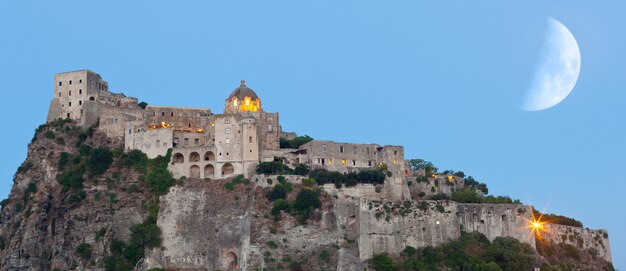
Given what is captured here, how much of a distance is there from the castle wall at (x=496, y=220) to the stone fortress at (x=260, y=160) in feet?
0.31

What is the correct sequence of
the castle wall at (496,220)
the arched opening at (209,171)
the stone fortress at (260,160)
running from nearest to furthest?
the stone fortress at (260,160)
the castle wall at (496,220)
the arched opening at (209,171)

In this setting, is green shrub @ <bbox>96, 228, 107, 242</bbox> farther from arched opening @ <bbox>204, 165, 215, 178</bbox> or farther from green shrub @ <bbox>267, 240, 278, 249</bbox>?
green shrub @ <bbox>267, 240, 278, 249</bbox>

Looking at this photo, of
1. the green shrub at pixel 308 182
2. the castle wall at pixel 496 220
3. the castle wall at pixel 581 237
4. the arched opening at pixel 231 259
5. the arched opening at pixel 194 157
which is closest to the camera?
the arched opening at pixel 231 259

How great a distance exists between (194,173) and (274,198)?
34.1ft

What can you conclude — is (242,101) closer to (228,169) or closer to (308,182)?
(228,169)

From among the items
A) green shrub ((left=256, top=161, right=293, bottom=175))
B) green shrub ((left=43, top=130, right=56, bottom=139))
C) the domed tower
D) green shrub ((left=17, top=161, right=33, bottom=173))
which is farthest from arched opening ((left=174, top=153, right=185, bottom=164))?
green shrub ((left=17, top=161, right=33, bottom=173))

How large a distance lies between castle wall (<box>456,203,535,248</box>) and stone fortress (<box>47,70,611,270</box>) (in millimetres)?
93

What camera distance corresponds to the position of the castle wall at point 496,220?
92250 millimetres

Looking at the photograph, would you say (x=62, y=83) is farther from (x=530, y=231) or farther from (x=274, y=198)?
(x=530, y=231)

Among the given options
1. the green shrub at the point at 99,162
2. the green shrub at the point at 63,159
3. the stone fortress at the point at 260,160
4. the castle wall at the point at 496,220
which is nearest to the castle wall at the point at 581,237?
the stone fortress at the point at 260,160

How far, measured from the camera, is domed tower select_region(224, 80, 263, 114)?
107625mm

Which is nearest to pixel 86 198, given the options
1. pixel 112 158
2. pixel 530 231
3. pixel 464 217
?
pixel 112 158

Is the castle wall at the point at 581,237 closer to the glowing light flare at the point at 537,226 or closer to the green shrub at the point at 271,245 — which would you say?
the glowing light flare at the point at 537,226

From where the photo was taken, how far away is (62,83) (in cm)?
11025
